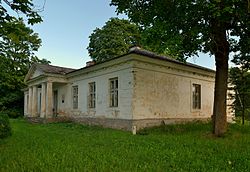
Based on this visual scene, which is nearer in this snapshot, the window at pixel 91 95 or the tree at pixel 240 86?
the tree at pixel 240 86

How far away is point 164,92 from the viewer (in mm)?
17875

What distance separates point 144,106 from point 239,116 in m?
13.9

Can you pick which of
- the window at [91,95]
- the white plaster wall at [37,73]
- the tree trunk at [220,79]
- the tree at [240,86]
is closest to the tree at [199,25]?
the tree trunk at [220,79]

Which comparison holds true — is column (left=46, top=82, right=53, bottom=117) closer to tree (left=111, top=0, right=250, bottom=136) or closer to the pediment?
the pediment

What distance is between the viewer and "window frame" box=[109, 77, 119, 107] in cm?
1783

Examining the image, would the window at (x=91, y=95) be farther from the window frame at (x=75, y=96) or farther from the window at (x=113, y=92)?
the window at (x=113, y=92)

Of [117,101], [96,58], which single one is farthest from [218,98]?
[96,58]

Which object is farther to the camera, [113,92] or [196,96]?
[196,96]

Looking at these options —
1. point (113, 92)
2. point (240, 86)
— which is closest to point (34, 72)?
point (113, 92)

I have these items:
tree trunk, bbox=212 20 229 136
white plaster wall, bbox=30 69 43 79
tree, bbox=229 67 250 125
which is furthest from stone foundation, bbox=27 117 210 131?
white plaster wall, bbox=30 69 43 79

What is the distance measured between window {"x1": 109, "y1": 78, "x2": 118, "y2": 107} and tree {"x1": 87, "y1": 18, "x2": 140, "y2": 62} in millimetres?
24483

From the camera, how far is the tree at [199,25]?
10977mm

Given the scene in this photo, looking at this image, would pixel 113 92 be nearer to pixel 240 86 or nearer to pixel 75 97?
pixel 75 97

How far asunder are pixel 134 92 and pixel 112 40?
94.9 feet
